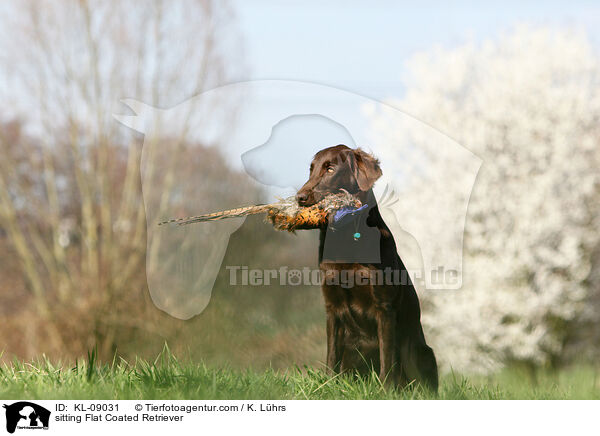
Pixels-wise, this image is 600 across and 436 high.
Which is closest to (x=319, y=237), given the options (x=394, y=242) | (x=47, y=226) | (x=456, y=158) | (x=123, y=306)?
(x=394, y=242)

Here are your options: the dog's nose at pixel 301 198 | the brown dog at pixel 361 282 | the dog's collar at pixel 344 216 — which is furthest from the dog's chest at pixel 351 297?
the dog's nose at pixel 301 198

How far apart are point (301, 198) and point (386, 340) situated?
29.8 inches

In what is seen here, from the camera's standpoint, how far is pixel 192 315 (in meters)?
2.80

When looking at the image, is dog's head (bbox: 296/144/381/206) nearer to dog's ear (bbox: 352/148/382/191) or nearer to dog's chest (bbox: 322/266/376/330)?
dog's ear (bbox: 352/148/382/191)

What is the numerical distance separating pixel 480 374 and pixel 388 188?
1852mm

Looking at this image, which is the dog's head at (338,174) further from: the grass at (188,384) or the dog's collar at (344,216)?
the grass at (188,384)

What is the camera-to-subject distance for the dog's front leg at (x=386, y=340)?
2.52 m

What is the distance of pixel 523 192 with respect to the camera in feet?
14.2

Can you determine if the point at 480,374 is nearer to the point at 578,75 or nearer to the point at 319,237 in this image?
the point at 319,237

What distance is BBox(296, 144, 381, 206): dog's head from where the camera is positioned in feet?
8.07
